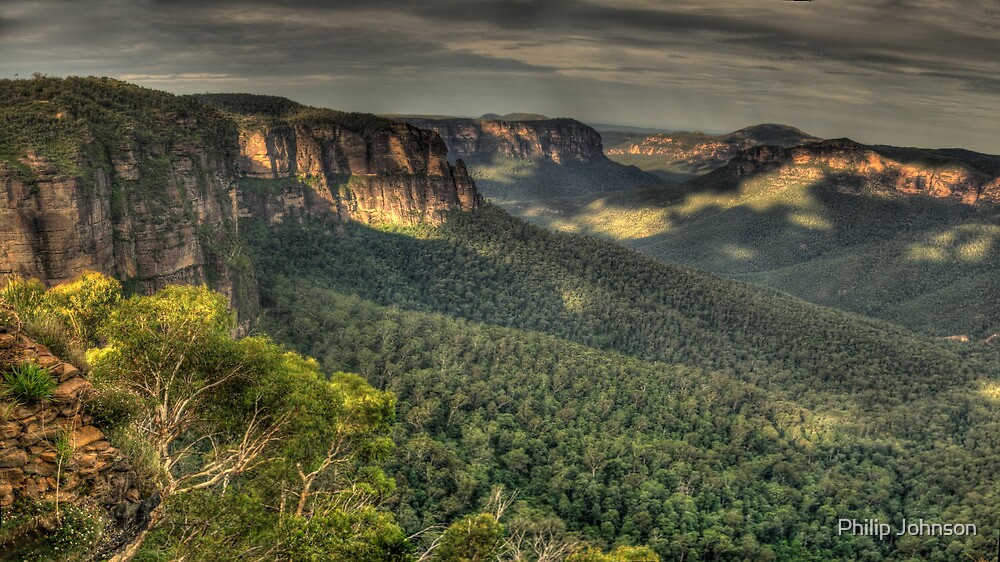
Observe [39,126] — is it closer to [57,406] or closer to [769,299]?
[57,406]

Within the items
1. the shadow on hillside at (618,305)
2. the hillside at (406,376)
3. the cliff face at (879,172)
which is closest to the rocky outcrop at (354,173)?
the hillside at (406,376)

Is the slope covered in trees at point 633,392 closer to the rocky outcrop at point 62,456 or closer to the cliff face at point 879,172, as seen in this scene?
the rocky outcrop at point 62,456

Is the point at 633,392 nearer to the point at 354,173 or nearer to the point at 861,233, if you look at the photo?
the point at 354,173

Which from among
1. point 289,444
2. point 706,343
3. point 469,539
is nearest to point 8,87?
point 289,444

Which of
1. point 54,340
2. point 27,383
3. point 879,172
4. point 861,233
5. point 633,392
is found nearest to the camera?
point 27,383

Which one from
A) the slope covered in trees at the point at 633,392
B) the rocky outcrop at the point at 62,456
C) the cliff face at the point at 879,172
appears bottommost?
the slope covered in trees at the point at 633,392

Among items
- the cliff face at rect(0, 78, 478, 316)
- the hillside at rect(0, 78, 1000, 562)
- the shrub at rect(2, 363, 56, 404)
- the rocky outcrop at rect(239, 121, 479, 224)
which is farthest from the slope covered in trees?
the shrub at rect(2, 363, 56, 404)

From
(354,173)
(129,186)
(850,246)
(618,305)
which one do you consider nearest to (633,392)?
(618,305)
